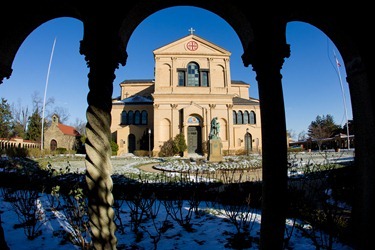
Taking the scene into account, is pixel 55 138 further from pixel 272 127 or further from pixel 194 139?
pixel 272 127

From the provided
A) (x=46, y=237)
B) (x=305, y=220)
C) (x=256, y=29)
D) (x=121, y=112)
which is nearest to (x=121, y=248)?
(x=46, y=237)

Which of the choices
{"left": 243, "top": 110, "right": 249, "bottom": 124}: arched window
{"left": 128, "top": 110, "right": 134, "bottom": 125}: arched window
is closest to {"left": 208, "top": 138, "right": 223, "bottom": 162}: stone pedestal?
{"left": 243, "top": 110, "right": 249, "bottom": 124}: arched window

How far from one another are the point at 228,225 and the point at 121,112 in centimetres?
3258

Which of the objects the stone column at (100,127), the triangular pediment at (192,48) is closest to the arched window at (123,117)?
the triangular pediment at (192,48)

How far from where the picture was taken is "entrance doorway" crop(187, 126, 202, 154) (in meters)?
31.4

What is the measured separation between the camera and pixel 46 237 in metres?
3.70

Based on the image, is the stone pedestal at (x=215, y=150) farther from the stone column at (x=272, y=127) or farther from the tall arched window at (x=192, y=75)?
the stone column at (x=272, y=127)

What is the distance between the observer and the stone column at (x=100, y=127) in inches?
77.2

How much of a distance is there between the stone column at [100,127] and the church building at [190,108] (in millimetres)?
27947

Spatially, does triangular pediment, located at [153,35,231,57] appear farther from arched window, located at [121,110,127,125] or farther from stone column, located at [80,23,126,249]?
stone column, located at [80,23,126,249]

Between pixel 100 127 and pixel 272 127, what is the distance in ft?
5.44

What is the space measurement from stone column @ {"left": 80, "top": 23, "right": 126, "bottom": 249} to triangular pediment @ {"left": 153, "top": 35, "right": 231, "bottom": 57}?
3171 centimetres

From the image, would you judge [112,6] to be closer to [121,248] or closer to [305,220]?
[121,248]

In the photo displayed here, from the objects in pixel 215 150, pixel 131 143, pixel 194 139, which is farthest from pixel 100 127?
pixel 131 143
